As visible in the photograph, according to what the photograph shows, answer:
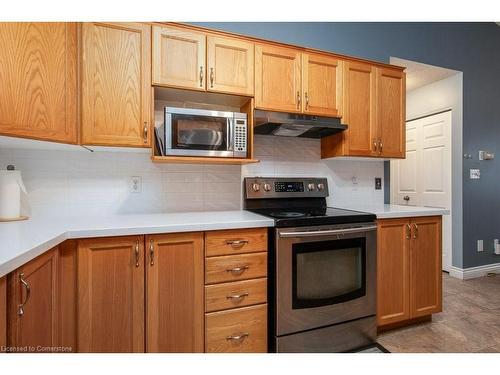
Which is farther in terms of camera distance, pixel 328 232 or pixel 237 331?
pixel 328 232

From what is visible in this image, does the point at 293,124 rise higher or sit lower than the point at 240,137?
higher

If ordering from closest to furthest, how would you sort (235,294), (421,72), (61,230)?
1. (61,230)
2. (235,294)
3. (421,72)

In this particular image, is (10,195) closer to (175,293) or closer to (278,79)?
(175,293)

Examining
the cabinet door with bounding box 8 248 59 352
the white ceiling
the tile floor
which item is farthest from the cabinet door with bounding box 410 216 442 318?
the cabinet door with bounding box 8 248 59 352

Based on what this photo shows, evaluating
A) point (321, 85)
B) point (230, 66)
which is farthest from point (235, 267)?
point (321, 85)

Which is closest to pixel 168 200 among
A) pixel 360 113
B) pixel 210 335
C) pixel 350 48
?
pixel 210 335

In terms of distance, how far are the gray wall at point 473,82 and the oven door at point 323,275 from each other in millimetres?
1916

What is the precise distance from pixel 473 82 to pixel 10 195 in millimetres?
4423

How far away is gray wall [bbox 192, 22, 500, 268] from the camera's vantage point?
279 cm

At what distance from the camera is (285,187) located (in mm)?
2287

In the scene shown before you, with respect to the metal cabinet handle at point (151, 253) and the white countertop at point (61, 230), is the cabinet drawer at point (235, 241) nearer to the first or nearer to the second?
the white countertop at point (61, 230)

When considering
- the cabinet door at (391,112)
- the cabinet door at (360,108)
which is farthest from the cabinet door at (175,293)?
the cabinet door at (391,112)

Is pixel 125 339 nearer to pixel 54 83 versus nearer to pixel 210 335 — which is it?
pixel 210 335

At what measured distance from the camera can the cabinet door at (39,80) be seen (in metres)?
1.28
